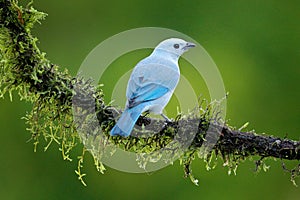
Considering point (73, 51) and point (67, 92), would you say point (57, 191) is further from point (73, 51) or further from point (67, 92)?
point (67, 92)

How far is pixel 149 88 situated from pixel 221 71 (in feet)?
13.1

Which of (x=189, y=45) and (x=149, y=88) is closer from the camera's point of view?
(x=149, y=88)

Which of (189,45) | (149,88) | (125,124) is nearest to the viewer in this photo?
(125,124)

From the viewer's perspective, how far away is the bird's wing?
11.1ft

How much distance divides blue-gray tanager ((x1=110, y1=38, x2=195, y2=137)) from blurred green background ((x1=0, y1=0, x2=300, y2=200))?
11.5ft

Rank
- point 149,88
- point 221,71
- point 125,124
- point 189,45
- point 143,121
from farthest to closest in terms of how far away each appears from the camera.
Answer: point 221,71
point 189,45
point 149,88
point 143,121
point 125,124

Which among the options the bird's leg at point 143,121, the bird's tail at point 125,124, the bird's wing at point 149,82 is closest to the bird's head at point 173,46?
the bird's wing at point 149,82

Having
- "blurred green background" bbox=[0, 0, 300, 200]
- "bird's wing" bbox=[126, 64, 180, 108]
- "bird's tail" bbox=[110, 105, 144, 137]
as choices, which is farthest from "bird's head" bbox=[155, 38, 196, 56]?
"blurred green background" bbox=[0, 0, 300, 200]

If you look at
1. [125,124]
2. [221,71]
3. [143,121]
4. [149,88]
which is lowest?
[125,124]

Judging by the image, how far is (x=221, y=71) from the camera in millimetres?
7391

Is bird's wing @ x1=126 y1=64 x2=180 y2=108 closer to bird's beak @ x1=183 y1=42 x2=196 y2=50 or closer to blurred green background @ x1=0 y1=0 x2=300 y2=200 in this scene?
bird's beak @ x1=183 y1=42 x2=196 y2=50

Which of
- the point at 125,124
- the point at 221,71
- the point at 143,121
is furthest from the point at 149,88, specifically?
the point at 221,71

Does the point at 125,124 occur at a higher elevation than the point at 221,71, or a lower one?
lower

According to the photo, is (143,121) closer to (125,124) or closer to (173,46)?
(125,124)
